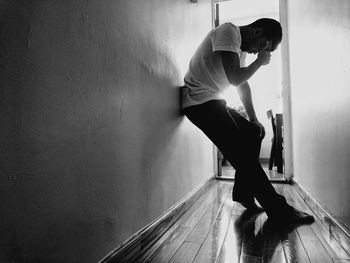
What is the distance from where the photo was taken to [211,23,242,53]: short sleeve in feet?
4.67

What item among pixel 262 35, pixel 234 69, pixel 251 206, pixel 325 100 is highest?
pixel 262 35

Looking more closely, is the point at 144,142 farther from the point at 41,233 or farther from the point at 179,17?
the point at 179,17

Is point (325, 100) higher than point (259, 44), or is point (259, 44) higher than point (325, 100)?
point (259, 44)

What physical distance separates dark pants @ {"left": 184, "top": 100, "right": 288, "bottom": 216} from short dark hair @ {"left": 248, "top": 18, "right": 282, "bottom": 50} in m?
0.50

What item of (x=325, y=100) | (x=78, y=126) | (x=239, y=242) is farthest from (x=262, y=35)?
(x=78, y=126)

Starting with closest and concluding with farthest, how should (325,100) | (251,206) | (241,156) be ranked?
1. (325,100)
2. (241,156)
3. (251,206)

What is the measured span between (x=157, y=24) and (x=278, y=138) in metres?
2.69

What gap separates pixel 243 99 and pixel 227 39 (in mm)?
492

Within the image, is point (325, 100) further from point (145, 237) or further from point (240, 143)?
point (145, 237)

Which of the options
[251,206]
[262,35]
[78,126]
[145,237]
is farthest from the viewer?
[251,206]

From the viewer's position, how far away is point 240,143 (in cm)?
148

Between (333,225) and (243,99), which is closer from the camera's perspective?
(333,225)

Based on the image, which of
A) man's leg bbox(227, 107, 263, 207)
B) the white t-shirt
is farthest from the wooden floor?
the white t-shirt

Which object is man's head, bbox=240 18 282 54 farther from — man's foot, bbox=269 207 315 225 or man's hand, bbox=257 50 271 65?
man's foot, bbox=269 207 315 225
